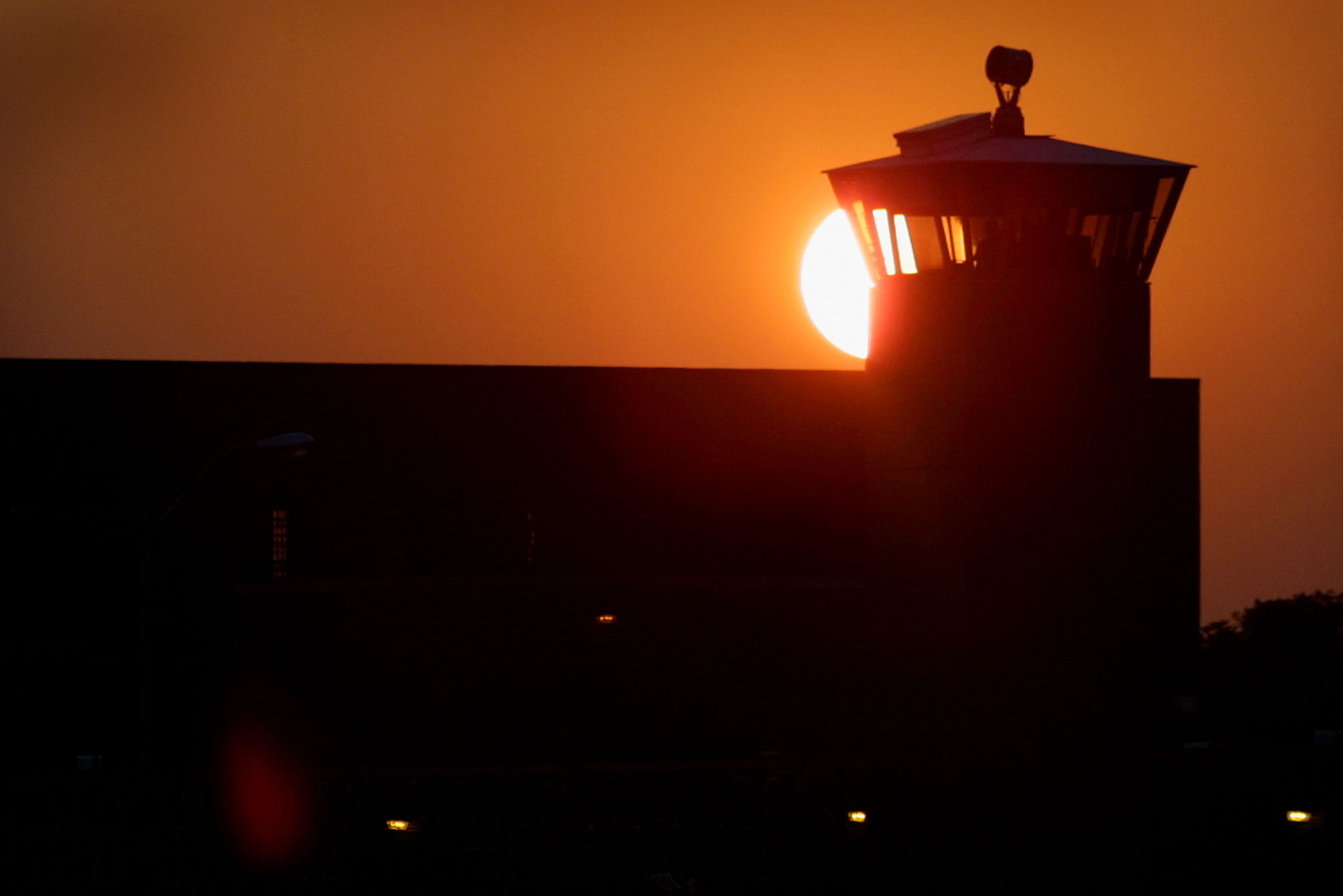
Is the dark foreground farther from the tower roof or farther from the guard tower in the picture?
the tower roof

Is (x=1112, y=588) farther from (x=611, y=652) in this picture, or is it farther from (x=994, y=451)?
(x=611, y=652)

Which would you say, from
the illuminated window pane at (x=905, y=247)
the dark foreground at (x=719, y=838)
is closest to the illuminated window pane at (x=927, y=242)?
the illuminated window pane at (x=905, y=247)

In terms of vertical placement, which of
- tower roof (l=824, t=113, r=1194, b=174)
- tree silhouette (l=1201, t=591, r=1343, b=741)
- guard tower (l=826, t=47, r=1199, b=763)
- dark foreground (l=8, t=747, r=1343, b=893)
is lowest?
tree silhouette (l=1201, t=591, r=1343, b=741)

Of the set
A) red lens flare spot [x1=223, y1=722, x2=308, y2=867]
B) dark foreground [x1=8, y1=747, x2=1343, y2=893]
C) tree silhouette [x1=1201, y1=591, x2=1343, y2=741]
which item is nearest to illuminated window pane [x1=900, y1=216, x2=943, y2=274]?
dark foreground [x1=8, y1=747, x2=1343, y2=893]

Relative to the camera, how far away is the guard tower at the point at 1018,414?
65.4ft

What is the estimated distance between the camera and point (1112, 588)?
798 inches

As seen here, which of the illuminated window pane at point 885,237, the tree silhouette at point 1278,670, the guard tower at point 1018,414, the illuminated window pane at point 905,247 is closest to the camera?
the guard tower at point 1018,414

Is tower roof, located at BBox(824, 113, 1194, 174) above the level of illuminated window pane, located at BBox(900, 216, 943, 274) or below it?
above

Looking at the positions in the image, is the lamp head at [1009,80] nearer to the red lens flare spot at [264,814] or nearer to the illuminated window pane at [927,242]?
the illuminated window pane at [927,242]

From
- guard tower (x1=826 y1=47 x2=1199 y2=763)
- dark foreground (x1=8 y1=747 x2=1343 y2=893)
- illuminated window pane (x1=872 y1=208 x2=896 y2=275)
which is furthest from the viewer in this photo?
illuminated window pane (x1=872 y1=208 x2=896 y2=275)

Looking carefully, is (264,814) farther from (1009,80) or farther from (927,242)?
(1009,80)

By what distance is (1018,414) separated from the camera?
19922mm

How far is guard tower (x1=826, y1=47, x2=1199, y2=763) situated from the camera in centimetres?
1992

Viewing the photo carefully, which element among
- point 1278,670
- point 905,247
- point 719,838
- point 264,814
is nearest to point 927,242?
point 905,247
